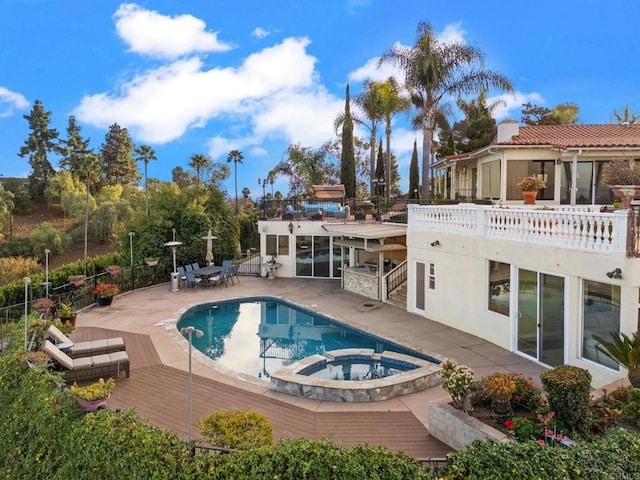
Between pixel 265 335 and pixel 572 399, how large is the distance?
1049cm

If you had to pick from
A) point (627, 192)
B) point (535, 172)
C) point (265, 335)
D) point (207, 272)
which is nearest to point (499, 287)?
point (627, 192)

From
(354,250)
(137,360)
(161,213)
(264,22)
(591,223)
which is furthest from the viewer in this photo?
(264,22)

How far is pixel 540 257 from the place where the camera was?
34.5 feet

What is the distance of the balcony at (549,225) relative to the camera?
8.77 m

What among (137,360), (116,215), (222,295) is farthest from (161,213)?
(116,215)

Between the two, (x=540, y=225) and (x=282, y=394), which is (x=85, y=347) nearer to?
(x=282, y=394)

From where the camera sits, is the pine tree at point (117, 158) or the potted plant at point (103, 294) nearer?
the potted plant at point (103, 294)

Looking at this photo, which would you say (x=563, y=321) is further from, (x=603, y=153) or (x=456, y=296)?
(x=603, y=153)

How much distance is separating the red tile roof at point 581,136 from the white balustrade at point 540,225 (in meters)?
5.13

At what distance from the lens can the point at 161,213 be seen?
81.5 feet

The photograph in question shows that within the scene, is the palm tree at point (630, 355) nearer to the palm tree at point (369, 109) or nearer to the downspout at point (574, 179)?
the downspout at point (574, 179)

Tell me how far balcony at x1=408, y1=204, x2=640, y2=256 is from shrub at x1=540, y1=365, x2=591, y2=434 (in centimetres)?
384

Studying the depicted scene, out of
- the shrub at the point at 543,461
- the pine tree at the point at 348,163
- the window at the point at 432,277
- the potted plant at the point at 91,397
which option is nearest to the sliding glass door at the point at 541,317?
the window at the point at 432,277

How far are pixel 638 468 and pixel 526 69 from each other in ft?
93.8
